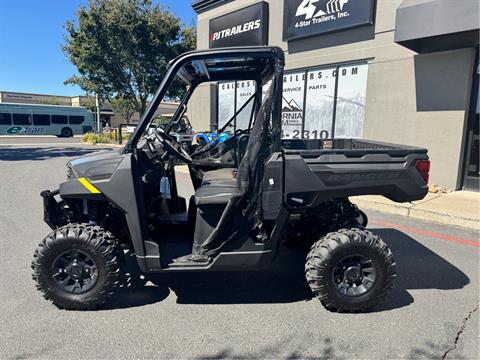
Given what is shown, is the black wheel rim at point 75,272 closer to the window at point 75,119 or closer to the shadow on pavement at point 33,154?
the shadow on pavement at point 33,154

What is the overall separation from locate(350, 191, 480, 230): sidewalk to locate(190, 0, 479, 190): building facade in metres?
1.05

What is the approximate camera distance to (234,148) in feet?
13.6

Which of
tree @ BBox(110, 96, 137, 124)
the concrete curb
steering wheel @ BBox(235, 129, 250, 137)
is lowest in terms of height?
the concrete curb

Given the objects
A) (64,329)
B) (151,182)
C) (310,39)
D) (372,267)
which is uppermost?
(310,39)

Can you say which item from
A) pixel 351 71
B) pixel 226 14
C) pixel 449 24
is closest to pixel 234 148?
pixel 449 24

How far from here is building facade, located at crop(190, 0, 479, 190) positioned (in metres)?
7.07

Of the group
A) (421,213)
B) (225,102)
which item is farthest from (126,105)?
(421,213)

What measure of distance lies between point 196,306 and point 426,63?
756cm

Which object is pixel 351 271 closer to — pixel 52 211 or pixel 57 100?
pixel 52 211

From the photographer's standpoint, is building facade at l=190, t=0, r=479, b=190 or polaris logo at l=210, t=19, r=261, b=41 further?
polaris logo at l=210, t=19, r=261, b=41

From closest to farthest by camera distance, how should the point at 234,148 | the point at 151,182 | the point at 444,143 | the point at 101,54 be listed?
the point at 151,182
the point at 234,148
the point at 444,143
the point at 101,54

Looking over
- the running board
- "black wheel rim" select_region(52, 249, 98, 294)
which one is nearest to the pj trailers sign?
the running board

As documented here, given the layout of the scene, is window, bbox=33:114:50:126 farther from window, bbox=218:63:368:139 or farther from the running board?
the running board

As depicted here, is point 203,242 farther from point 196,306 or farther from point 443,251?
point 443,251
